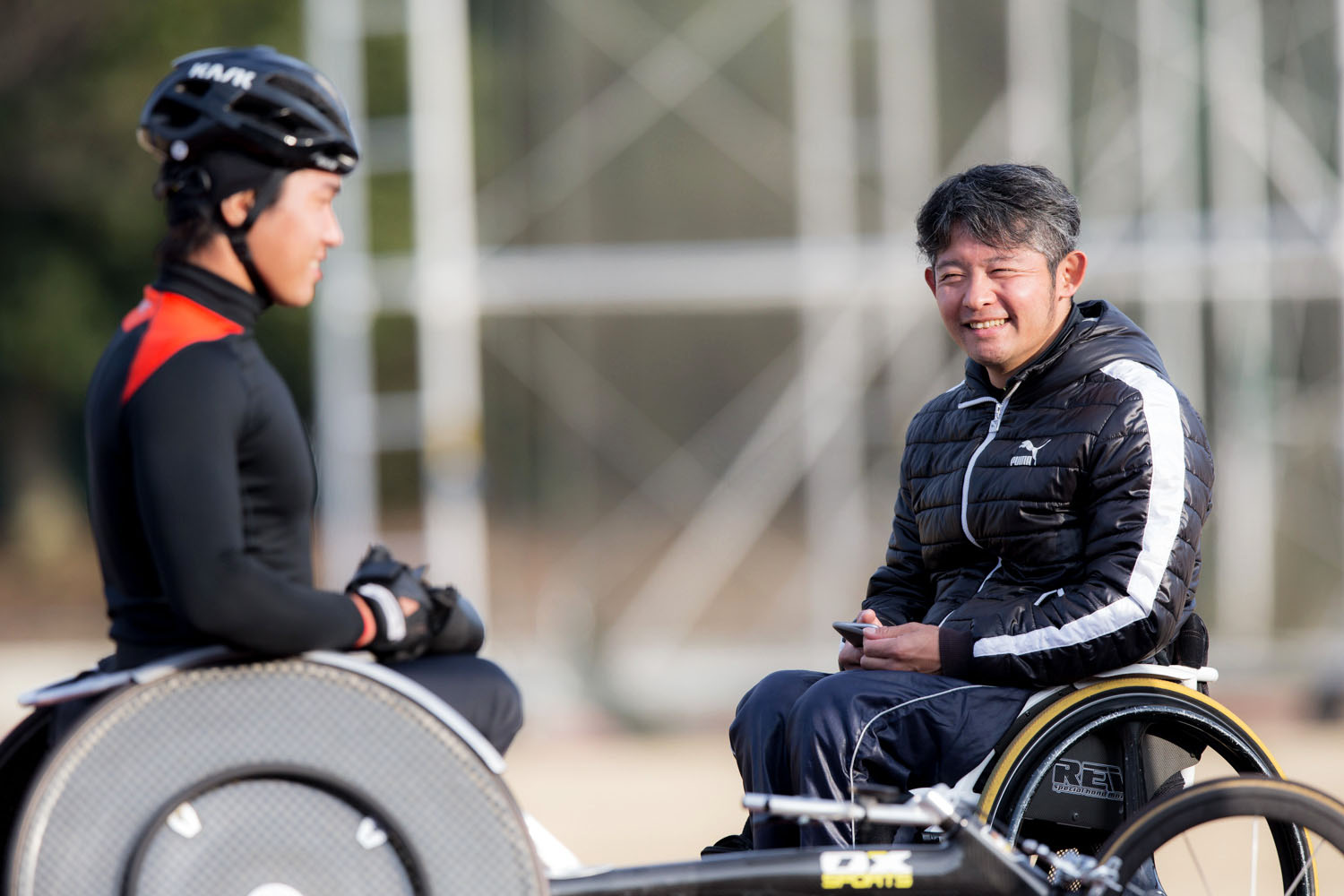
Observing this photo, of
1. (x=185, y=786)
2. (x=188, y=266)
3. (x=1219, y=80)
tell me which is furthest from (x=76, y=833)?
(x=1219, y=80)

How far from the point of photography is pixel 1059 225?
2.87 metres

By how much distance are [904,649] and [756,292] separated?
663 centimetres

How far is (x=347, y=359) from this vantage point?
29.7 feet

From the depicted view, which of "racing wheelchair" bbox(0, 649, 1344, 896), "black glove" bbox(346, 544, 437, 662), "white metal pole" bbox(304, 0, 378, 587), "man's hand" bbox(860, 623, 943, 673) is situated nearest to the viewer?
"racing wheelchair" bbox(0, 649, 1344, 896)

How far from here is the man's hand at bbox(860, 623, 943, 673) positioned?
8.76 ft

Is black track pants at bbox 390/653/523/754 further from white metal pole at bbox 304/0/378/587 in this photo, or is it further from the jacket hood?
white metal pole at bbox 304/0/378/587

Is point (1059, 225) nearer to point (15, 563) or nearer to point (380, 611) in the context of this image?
point (380, 611)

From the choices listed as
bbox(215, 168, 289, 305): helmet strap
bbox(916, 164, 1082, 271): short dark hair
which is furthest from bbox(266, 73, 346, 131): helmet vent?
bbox(916, 164, 1082, 271): short dark hair

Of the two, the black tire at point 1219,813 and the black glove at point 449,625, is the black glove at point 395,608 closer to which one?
the black glove at point 449,625

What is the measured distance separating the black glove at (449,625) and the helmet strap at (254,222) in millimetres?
486

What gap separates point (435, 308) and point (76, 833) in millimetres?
7244

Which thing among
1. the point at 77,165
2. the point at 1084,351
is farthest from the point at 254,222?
the point at 77,165

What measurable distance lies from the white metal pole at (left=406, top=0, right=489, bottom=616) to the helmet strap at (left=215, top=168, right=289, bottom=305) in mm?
6621

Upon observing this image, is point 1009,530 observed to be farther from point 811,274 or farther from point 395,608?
point 811,274
